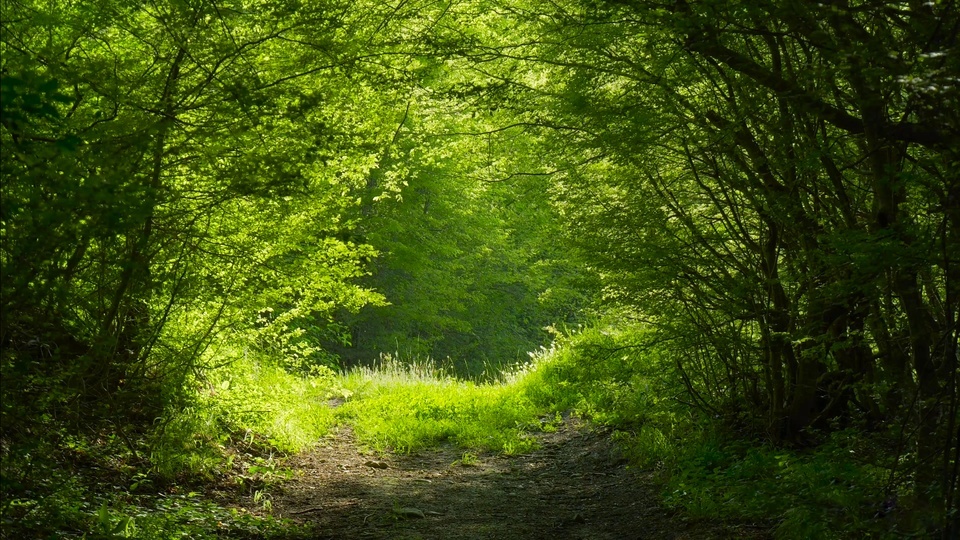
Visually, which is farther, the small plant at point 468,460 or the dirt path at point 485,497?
the small plant at point 468,460

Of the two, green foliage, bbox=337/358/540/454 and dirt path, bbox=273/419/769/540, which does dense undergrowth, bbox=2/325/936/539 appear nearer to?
green foliage, bbox=337/358/540/454

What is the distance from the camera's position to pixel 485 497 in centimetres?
655

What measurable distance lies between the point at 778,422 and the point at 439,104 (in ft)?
11.1

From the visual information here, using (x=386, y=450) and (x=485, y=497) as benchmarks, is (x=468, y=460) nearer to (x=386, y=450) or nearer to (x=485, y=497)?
(x=386, y=450)

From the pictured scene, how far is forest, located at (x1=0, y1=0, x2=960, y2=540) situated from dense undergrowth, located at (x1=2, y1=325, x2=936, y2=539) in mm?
33

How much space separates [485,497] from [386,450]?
1943mm

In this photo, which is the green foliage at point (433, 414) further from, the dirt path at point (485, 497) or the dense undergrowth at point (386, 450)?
the dirt path at point (485, 497)

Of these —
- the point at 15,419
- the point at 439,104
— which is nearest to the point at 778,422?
the point at 439,104

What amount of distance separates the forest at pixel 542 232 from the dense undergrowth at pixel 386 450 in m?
0.03

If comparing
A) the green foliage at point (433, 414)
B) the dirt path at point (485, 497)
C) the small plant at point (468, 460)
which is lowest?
the dirt path at point (485, 497)

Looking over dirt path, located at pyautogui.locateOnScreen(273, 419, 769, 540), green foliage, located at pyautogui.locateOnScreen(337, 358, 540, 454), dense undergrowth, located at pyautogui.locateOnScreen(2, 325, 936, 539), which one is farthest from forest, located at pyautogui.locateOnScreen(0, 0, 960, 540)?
green foliage, located at pyautogui.locateOnScreen(337, 358, 540, 454)

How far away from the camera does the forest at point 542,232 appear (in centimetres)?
331

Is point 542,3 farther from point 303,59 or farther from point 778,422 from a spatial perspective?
point 778,422

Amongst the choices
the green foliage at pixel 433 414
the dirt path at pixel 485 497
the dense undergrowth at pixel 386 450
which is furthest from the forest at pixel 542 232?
the green foliage at pixel 433 414
